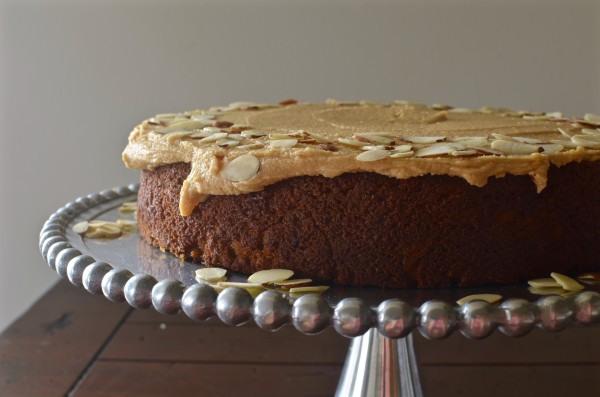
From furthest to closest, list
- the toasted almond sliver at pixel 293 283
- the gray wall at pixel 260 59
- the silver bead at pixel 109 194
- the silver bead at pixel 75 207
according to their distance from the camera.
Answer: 1. the gray wall at pixel 260 59
2. the silver bead at pixel 109 194
3. the silver bead at pixel 75 207
4. the toasted almond sliver at pixel 293 283

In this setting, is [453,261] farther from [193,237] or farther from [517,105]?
[517,105]

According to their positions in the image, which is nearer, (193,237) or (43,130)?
(193,237)

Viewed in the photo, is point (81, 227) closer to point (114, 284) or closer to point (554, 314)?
point (114, 284)

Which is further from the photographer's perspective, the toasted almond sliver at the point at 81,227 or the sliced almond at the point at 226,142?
the toasted almond sliver at the point at 81,227

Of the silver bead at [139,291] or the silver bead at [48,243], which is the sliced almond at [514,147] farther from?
the silver bead at [48,243]

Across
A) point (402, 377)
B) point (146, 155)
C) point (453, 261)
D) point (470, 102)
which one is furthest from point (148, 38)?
point (453, 261)

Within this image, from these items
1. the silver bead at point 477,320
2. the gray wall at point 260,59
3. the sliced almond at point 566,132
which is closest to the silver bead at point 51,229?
the silver bead at point 477,320
